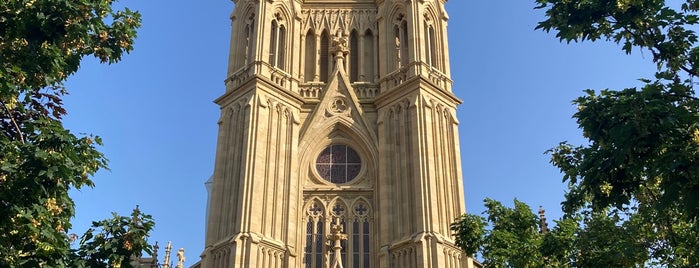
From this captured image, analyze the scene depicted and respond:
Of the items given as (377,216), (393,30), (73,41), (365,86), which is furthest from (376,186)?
(73,41)

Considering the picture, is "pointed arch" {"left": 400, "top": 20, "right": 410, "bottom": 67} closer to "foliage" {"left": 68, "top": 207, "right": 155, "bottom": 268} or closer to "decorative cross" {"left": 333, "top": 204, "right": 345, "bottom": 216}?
"decorative cross" {"left": 333, "top": 204, "right": 345, "bottom": 216}

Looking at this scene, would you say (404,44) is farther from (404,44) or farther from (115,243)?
(115,243)

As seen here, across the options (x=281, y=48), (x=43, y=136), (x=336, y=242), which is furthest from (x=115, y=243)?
(x=281, y=48)

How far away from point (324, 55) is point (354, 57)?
1365 mm

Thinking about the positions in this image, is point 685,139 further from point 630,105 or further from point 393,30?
point 393,30

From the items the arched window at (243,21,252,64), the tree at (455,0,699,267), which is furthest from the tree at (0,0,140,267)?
the arched window at (243,21,252,64)

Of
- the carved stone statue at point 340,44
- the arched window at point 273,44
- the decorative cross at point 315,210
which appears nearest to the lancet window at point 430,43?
the carved stone statue at point 340,44

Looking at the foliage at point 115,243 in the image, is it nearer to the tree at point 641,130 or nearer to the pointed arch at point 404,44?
the tree at point 641,130

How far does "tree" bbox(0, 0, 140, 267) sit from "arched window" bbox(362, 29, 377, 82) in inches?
800

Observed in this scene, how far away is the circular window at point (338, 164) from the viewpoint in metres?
29.6

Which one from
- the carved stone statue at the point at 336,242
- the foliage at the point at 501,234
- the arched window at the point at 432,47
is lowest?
the foliage at the point at 501,234

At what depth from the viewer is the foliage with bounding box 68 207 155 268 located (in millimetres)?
12000

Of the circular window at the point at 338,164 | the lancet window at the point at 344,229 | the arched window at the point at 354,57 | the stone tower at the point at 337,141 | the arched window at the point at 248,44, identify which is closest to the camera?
the stone tower at the point at 337,141

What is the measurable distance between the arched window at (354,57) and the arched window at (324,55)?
1045 mm
